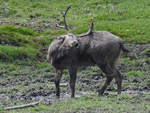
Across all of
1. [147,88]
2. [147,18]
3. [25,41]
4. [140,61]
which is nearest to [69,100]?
[147,88]

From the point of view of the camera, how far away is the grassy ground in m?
13.1

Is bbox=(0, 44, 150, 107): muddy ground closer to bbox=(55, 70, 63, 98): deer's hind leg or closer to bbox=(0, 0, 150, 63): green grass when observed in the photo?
bbox=(55, 70, 63, 98): deer's hind leg

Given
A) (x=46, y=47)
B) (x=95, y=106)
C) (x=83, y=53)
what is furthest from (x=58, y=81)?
(x=46, y=47)

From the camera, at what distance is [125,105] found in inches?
488

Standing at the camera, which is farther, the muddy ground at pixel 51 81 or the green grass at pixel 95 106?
the muddy ground at pixel 51 81

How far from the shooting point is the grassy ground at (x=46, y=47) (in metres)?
13.1

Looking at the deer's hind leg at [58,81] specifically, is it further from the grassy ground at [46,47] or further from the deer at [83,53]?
the grassy ground at [46,47]

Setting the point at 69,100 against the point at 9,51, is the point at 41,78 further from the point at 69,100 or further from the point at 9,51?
the point at 69,100

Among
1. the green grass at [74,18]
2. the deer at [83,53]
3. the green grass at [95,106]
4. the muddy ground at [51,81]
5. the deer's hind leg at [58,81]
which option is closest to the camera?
the green grass at [95,106]

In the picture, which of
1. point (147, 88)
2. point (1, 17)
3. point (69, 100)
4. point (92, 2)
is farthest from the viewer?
point (92, 2)

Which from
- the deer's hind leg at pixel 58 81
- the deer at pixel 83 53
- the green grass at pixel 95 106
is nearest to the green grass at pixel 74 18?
the deer's hind leg at pixel 58 81

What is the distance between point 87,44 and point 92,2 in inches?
956

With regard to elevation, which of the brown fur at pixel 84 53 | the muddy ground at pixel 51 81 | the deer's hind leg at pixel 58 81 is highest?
the brown fur at pixel 84 53

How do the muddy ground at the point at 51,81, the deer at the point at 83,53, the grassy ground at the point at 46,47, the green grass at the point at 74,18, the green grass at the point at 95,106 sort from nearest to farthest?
1. the green grass at the point at 95,106
2. the grassy ground at the point at 46,47
3. the deer at the point at 83,53
4. the muddy ground at the point at 51,81
5. the green grass at the point at 74,18
